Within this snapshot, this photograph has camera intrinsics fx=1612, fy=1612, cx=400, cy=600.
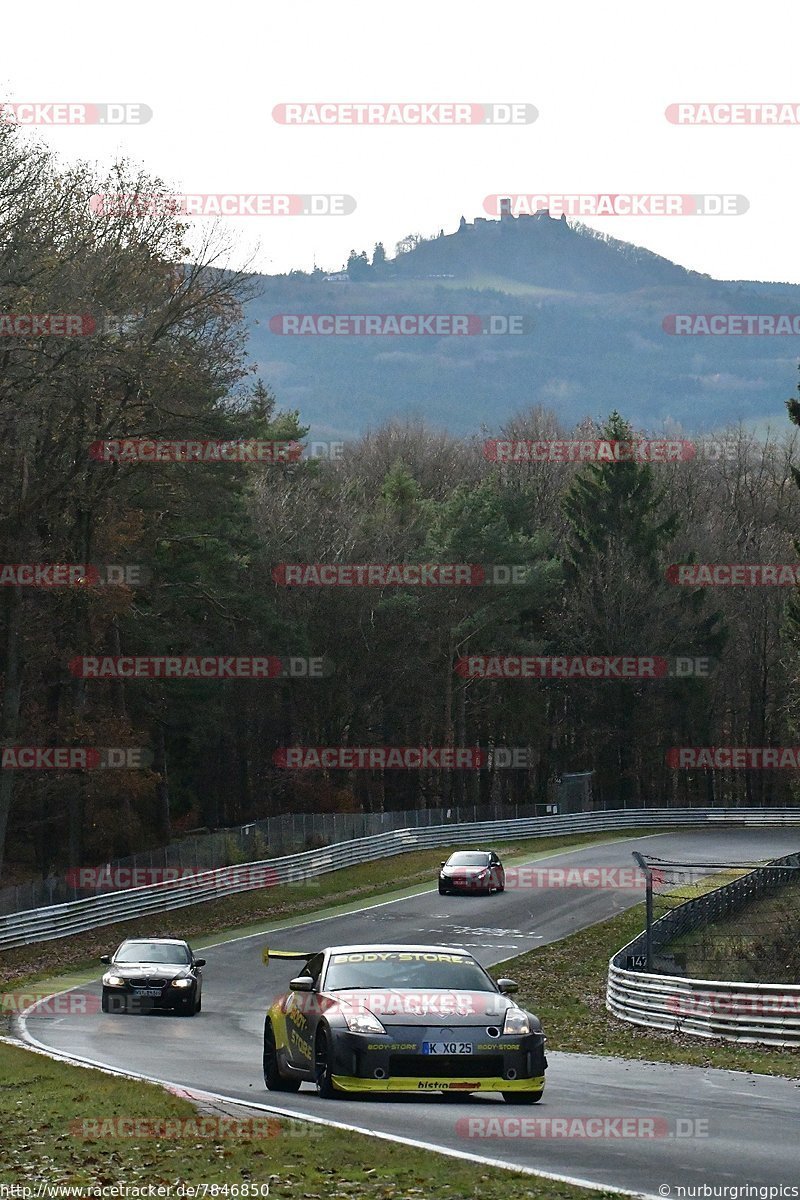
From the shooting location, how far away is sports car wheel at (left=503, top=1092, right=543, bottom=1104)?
1298 centimetres

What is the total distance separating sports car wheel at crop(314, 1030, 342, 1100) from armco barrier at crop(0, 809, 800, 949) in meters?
27.1

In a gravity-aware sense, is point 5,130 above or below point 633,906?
above

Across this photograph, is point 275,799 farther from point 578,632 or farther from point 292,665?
point 578,632

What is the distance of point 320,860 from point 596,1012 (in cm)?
2754

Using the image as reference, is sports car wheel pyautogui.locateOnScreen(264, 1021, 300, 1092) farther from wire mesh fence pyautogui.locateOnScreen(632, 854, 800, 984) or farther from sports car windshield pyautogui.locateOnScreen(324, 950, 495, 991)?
wire mesh fence pyautogui.locateOnScreen(632, 854, 800, 984)

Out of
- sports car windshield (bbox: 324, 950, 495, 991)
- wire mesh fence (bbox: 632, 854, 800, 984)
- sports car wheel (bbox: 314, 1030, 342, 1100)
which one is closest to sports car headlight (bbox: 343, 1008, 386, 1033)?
sports car wheel (bbox: 314, 1030, 342, 1100)

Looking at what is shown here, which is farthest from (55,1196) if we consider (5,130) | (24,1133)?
(5,130)

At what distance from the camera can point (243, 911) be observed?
4616 cm

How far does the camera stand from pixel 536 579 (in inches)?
3201

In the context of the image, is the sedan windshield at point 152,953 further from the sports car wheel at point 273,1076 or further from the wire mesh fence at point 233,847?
the wire mesh fence at point 233,847

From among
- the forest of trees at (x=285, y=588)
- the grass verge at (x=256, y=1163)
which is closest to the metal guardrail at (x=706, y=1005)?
the grass verge at (x=256, y=1163)

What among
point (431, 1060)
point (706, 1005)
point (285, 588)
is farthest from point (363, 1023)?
point (285, 588)

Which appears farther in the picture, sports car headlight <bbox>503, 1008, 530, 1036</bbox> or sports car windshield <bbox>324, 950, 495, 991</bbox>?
sports car windshield <bbox>324, 950, 495, 991</bbox>

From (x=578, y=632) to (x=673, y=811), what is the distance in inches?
519
